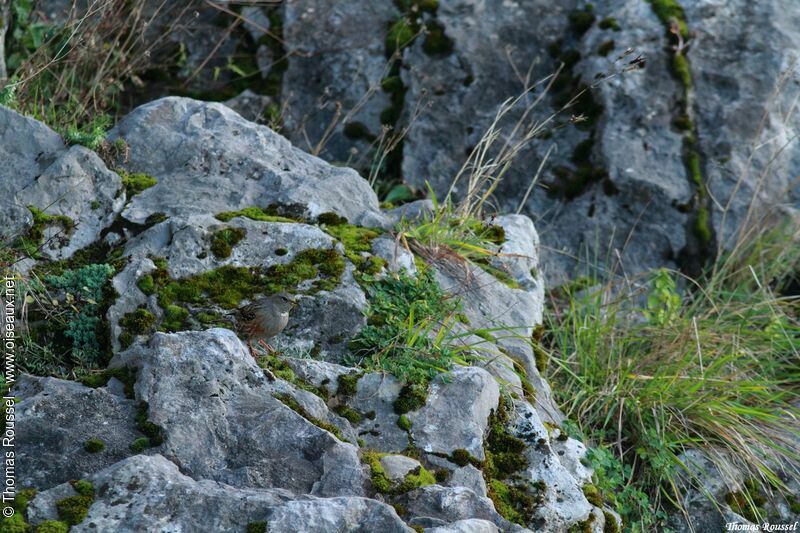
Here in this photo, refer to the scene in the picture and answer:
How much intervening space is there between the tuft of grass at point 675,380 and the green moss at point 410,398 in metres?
1.20

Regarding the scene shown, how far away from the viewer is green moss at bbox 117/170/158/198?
16.2 feet

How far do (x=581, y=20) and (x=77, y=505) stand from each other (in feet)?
19.3

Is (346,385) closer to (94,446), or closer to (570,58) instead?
(94,446)

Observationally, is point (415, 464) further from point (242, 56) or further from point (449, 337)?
point (242, 56)

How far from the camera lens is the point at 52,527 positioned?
2.76 meters

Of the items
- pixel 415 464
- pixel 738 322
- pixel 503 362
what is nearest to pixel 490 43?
pixel 738 322

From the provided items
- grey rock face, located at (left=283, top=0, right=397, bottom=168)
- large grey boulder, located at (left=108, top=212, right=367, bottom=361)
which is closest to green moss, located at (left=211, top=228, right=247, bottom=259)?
large grey boulder, located at (left=108, top=212, right=367, bottom=361)

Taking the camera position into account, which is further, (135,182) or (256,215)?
(135,182)

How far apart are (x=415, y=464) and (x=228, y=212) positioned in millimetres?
2009

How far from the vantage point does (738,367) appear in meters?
5.59

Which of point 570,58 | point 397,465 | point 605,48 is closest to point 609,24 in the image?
point 605,48

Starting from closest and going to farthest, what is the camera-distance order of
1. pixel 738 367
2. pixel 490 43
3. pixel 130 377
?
1. pixel 130 377
2. pixel 738 367
3. pixel 490 43

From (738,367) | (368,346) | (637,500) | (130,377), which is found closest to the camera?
(130,377)

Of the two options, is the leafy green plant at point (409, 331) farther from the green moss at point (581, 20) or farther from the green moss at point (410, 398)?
the green moss at point (581, 20)
